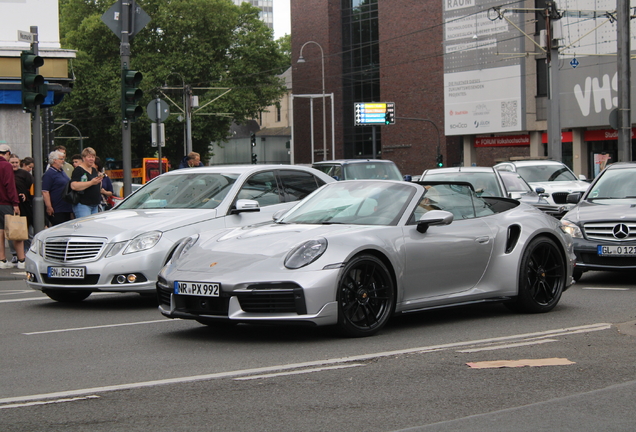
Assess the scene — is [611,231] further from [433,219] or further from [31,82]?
[31,82]

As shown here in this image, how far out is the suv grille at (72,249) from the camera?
9992mm

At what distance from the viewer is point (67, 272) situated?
997cm

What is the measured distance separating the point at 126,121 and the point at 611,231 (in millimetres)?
8489

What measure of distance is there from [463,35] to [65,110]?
1036 inches

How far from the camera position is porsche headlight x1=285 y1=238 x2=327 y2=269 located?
7.33 metres

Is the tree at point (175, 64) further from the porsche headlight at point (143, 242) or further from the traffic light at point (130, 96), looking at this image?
the porsche headlight at point (143, 242)

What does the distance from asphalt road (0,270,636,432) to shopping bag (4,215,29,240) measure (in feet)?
18.9

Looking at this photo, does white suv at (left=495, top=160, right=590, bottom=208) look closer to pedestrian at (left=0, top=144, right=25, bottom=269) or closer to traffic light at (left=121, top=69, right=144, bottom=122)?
traffic light at (left=121, top=69, right=144, bottom=122)

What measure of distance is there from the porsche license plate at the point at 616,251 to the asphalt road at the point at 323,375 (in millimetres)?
2337

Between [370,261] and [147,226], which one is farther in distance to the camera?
[147,226]

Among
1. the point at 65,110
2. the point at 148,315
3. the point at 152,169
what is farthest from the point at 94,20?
the point at 148,315

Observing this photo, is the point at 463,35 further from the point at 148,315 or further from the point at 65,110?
the point at 148,315

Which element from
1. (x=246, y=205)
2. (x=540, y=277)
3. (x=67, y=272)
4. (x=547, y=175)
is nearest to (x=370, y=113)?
(x=547, y=175)

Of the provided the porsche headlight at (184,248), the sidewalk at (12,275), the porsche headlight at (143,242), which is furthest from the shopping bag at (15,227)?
the porsche headlight at (184,248)
